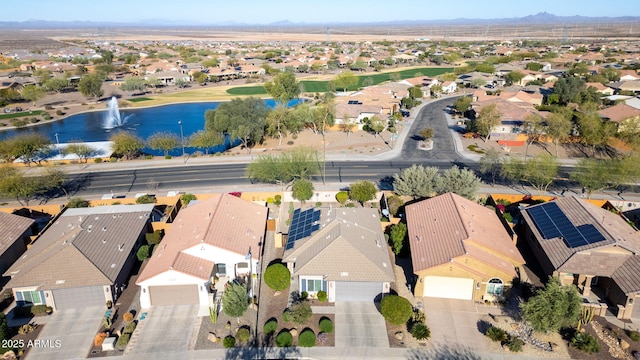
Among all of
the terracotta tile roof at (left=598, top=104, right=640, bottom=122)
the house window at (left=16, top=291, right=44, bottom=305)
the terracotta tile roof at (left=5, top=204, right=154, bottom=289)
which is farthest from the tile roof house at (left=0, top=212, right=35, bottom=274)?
the terracotta tile roof at (left=598, top=104, right=640, bottom=122)

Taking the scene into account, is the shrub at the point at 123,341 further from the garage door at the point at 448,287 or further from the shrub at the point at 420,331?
the garage door at the point at 448,287

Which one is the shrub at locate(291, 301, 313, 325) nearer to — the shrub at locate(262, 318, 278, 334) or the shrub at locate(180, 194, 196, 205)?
the shrub at locate(262, 318, 278, 334)

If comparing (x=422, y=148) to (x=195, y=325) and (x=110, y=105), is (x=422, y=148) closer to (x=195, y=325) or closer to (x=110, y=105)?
(x=195, y=325)

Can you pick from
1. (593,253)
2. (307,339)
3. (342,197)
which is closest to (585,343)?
(593,253)

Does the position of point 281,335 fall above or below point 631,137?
below

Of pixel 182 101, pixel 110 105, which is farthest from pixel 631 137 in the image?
pixel 110 105

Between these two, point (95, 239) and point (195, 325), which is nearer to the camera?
point (195, 325)

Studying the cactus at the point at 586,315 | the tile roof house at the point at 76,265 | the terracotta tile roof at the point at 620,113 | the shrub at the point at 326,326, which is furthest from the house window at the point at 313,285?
the terracotta tile roof at the point at 620,113
